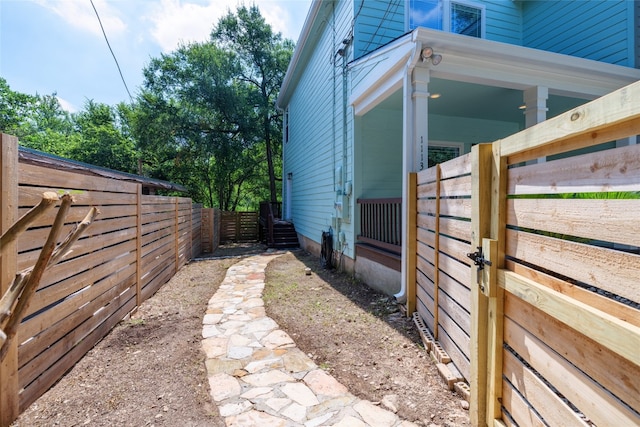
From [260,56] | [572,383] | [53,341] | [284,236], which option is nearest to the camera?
[572,383]

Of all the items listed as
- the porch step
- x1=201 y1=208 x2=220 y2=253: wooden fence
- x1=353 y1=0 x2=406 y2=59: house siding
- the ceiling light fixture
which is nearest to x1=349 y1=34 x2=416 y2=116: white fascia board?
the ceiling light fixture

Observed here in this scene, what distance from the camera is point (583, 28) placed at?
20.9 ft

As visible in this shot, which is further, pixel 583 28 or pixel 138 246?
pixel 583 28

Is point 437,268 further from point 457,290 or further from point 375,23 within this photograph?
point 375,23

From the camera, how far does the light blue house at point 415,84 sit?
415 cm

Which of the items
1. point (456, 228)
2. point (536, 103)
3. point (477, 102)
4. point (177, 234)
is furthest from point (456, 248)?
point (177, 234)

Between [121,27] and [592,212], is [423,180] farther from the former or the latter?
[121,27]

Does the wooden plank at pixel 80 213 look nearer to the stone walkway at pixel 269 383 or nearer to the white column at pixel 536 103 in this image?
the stone walkway at pixel 269 383

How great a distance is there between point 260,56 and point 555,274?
15.7 meters

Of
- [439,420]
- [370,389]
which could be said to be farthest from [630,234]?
[370,389]

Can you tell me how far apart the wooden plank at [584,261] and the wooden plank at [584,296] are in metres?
0.04

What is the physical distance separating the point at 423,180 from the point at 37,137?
27652mm

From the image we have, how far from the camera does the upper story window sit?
6129 millimetres

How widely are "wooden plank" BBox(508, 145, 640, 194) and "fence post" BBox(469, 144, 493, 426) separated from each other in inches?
10.2
